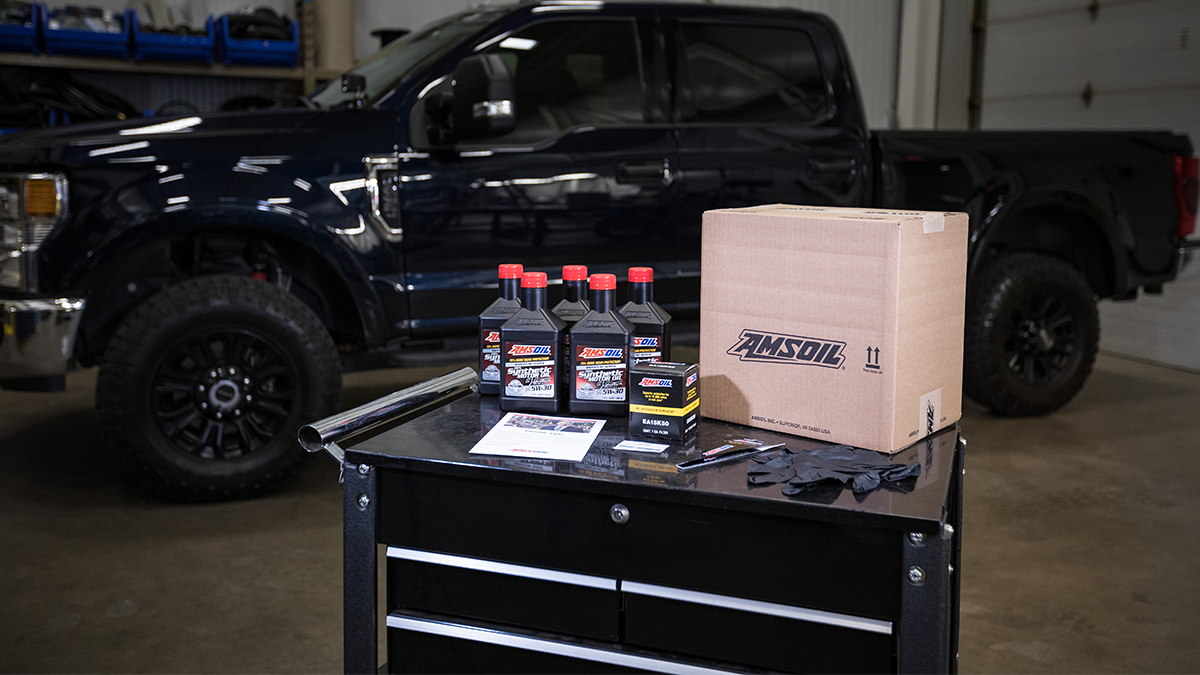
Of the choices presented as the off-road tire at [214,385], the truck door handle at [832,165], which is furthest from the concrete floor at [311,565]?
the truck door handle at [832,165]

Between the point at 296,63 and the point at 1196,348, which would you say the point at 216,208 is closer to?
the point at 296,63

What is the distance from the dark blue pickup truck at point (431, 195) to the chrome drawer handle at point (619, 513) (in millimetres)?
1911

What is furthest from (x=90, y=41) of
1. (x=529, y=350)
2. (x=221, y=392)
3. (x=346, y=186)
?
(x=529, y=350)

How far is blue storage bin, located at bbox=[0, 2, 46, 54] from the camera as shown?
5430 mm

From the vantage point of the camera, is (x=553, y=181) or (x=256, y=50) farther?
(x=256, y=50)

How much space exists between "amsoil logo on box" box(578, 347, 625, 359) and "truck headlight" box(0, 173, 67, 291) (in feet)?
6.83

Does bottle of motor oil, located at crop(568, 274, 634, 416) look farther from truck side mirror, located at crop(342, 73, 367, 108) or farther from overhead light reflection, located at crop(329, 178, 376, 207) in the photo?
truck side mirror, located at crop(342, 73, 367, 108)

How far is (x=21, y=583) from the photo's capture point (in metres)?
2.58

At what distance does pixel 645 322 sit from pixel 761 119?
2.28 m

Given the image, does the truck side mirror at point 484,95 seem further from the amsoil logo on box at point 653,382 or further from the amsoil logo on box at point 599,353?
the amsoil logo on box at point 653,382

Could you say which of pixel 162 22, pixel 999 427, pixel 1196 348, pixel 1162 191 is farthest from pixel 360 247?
pixel 1196 348

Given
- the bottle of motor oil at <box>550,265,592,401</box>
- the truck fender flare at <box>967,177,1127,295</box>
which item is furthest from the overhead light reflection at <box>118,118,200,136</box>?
the truck fender flare at <box>967,177,1127,295</box>

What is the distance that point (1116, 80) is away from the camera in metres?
6.04

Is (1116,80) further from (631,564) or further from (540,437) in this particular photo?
(631,564)
